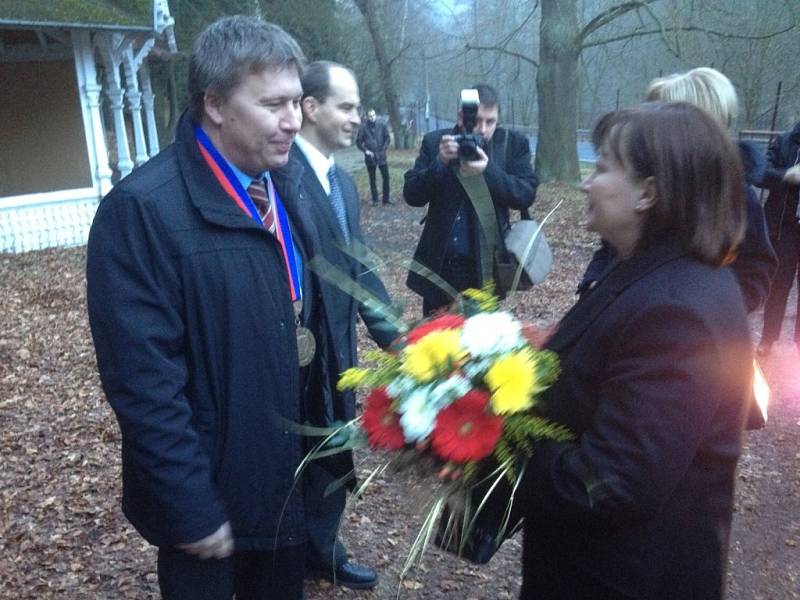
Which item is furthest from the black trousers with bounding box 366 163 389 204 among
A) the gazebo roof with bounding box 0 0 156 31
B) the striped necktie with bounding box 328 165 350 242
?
the striped necktie with bounding box 328 165 350 242

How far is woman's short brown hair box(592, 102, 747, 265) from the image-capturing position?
5.28 feet

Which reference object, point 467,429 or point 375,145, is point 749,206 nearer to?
point 467,429

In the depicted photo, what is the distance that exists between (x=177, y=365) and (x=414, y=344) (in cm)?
61

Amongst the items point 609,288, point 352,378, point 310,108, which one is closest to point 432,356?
point 352,378

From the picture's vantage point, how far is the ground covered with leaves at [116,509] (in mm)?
3482

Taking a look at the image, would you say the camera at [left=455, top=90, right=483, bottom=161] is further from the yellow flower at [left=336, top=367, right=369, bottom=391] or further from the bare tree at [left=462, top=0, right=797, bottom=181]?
the bare tree at [left=462, top=0, right=797, bottom=181]

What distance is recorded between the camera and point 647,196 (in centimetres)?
166

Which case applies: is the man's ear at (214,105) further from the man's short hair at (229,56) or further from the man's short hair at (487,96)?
the man's short hair at (487,96)

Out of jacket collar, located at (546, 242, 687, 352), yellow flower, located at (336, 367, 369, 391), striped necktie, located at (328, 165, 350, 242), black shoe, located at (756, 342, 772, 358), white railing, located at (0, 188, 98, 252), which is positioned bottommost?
black shoe, located at (756, 342, 772, 358)

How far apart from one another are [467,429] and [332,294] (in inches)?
42.0

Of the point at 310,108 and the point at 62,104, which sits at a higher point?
the point at 62,104

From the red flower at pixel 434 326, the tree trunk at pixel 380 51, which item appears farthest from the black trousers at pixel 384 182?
the red flower at pixel 434 326

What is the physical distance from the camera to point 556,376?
5.73ft

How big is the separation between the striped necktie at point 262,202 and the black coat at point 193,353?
5.7 inches
